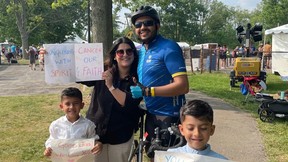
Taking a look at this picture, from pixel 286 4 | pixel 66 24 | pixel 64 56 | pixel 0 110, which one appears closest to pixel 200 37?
pixel 286 4

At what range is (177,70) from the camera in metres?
2.79

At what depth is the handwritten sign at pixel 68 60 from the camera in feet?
11.8

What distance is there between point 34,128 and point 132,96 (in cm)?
518

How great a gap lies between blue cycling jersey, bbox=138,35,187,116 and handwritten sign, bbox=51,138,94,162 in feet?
2.17

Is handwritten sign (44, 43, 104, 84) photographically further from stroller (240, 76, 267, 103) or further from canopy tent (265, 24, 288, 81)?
canopy tent (265, 24, 288, 81)

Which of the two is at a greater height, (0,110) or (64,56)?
(64,56)

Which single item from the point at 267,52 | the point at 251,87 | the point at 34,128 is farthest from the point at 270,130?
the point at 267,52

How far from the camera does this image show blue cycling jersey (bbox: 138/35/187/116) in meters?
2.82

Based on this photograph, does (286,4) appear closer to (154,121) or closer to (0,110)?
(0,110)

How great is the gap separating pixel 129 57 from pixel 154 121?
607mm

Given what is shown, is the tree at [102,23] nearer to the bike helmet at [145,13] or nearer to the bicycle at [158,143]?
the bike helmet at [145,13]

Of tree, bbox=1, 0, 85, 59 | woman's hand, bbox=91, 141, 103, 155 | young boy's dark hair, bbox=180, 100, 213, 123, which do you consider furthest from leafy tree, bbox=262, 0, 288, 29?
young boy's dark hair, bbox=180, 100, 213, 123

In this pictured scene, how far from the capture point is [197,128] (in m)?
2.30

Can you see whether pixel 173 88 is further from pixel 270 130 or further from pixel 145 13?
pixel 270 130
